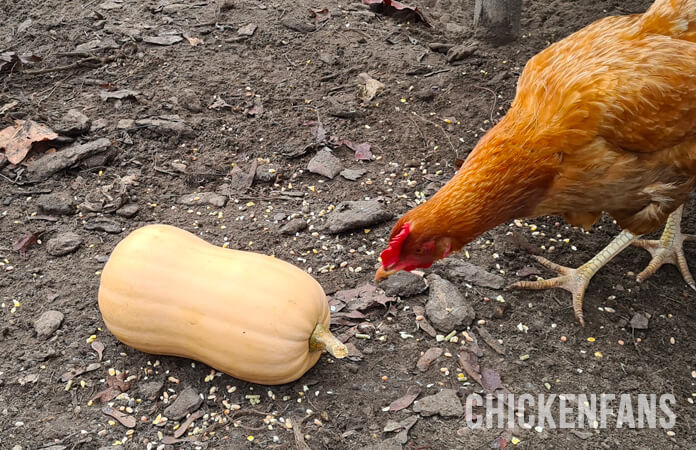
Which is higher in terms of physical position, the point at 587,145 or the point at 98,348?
the point at 587,145

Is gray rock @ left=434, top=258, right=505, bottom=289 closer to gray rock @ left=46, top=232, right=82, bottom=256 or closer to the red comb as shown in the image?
the red comb

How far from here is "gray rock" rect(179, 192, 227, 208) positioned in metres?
3.71

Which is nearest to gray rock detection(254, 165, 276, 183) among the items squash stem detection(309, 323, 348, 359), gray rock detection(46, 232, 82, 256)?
gray rock detection(46, 232, 82, 256)

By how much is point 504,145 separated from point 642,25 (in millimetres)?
948

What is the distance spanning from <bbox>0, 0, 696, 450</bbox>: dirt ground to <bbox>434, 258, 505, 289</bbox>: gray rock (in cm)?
6

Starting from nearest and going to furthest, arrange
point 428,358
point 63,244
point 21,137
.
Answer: point 428,358
point 63,244
point 21,137

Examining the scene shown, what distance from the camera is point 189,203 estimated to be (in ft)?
12.2

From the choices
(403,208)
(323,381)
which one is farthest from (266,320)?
(403,208)

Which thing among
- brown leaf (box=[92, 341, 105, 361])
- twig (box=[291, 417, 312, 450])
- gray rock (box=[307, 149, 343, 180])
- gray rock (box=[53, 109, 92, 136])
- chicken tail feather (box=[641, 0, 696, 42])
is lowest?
brown leaf (box=[92, 341, 105, 361])

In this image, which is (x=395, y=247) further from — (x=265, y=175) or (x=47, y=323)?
(x=47, y=323)

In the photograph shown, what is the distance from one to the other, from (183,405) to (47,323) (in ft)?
2.84

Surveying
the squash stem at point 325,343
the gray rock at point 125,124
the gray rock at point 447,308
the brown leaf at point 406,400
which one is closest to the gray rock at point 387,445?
the brown leaf at point 406,400

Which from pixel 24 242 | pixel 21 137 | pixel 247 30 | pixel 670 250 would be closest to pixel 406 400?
pixel 670 250

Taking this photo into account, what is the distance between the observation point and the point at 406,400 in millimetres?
2645
